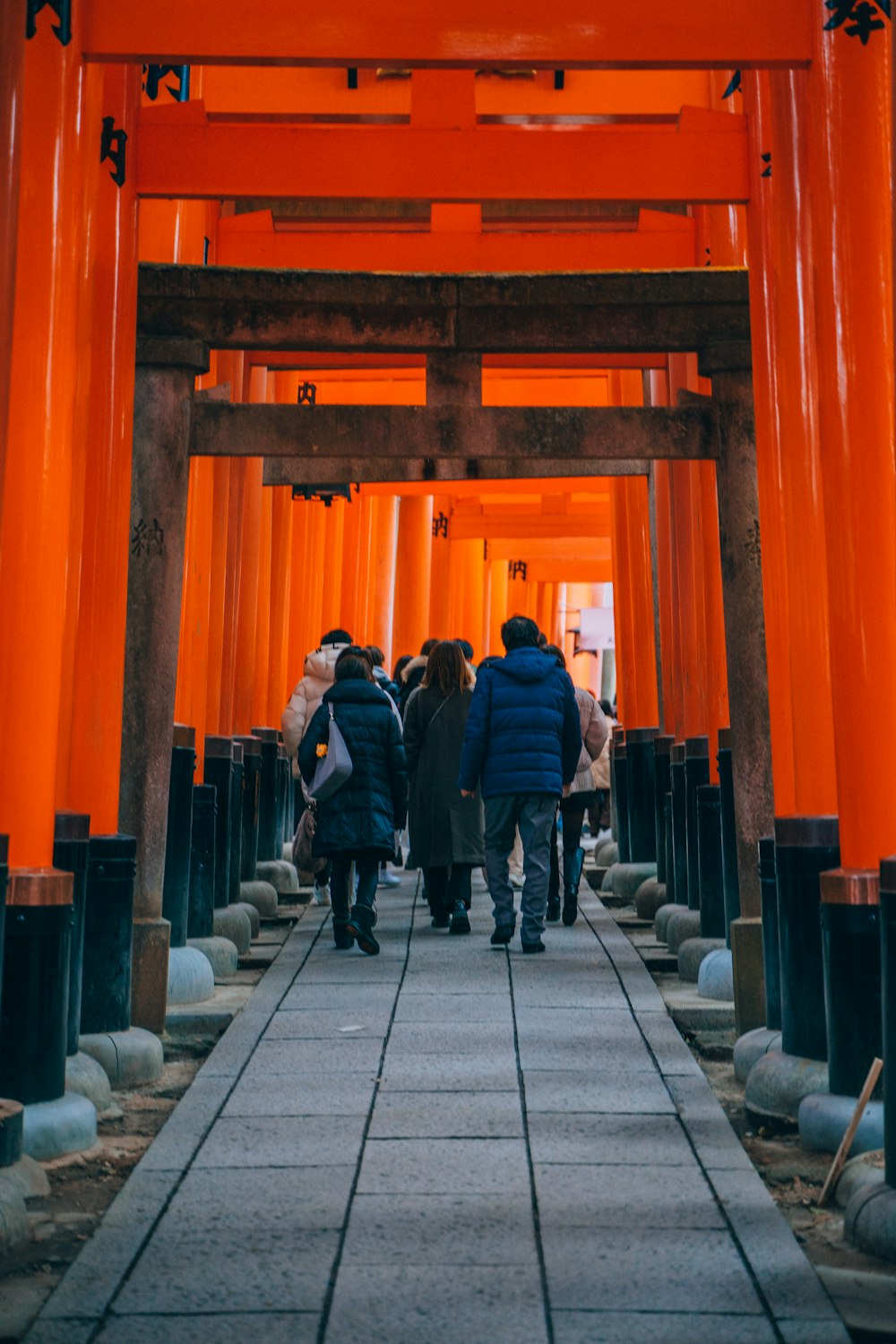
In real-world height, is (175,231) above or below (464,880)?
above

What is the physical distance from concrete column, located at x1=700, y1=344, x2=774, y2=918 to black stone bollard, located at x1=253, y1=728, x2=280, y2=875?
5.18m

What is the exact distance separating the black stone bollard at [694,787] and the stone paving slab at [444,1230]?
4547 millimetres

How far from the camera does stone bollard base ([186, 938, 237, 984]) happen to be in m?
7.73

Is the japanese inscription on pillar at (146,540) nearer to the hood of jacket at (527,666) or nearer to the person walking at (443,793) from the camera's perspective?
the hood of jacket at (527,666)

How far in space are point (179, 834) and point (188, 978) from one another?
865mm

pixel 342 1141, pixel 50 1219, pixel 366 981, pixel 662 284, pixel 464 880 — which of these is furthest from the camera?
pixel 464 880

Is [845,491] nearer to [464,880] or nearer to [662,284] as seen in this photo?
[662,284]

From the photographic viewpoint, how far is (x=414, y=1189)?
393 centimetres

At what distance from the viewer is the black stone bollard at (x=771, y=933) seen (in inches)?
216

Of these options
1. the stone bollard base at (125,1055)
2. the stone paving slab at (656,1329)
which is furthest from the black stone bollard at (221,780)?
the stone paving slab at (656,1329)

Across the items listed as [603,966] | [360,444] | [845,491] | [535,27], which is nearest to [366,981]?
[603,966]

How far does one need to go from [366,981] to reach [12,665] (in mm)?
3083

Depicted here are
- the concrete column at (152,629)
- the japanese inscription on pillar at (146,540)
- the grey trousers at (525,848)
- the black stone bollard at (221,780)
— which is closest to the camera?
the concrete column at (152,629)

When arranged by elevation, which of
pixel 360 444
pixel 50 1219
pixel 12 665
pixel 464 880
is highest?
pixel 360 444
